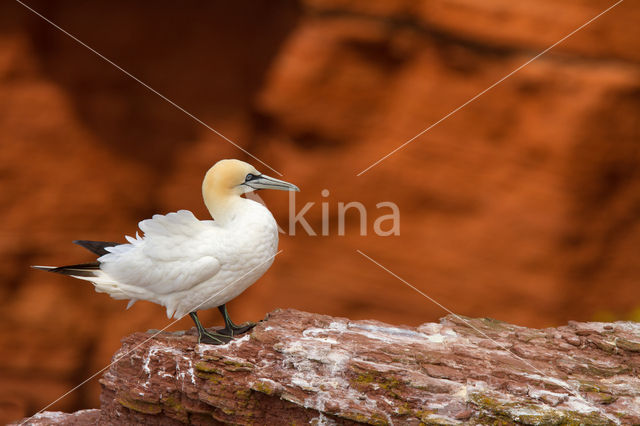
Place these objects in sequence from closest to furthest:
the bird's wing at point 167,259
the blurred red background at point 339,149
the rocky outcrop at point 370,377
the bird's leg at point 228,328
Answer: the rocky outcrop at point 370,377
the bird's wing at point 167,259
the bird's leg at point 228,328
the blurred red background at point 339,149

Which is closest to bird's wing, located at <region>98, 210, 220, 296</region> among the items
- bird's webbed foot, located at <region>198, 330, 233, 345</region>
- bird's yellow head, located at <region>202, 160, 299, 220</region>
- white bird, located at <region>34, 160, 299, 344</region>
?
white bird, located at <region>34, 160, 299, 344</region>

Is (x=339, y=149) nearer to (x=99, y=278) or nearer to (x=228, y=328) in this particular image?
(x=228, y=328)

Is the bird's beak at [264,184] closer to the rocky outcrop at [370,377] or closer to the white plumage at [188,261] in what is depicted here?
the white plumage at [188,261]

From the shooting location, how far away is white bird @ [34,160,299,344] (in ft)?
9.95

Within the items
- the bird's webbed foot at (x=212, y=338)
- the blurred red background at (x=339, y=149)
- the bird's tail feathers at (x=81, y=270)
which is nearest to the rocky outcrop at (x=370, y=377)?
the bird's webbed foot at (x=212, y=338)

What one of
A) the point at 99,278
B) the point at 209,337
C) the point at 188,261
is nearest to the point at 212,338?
the point at 209,337

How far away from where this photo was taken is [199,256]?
119 inches

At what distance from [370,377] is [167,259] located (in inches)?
44.7

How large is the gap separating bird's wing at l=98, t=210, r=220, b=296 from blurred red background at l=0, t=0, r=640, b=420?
2507mm

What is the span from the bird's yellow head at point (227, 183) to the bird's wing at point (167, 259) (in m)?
0.14

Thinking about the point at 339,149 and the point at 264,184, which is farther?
the point at 339,149

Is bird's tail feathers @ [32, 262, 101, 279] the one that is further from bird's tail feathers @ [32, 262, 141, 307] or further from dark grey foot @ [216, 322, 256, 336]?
dark grey foot @ [216, 322, 256, 336]

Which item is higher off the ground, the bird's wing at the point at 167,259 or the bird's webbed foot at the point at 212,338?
the bird's wing at the point at 167,259

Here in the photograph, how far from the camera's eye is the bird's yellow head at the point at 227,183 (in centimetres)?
312
